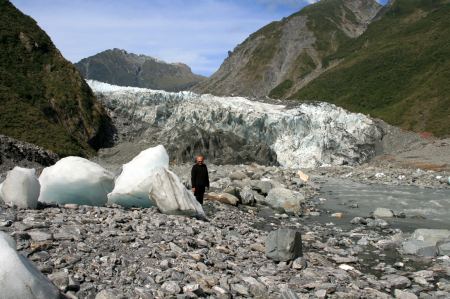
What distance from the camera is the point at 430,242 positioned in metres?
12.2

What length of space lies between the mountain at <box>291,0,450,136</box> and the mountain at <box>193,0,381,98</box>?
1299 cm

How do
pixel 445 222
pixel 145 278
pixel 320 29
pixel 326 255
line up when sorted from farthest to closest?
pixel 320 29 → pixel 445 222 → pixel 326 255 → pixel 145 278

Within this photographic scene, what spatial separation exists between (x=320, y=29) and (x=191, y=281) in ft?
602

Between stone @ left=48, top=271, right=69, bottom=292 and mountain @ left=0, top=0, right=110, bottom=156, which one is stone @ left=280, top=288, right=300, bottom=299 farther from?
mountain @ left=0, top=0, right=110, bottom=156

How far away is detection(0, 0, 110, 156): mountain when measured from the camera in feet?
108

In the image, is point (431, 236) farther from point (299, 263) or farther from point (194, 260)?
point (194, 260)

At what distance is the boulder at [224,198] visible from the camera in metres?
17.1

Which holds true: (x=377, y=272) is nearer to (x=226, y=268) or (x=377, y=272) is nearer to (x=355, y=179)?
(x=226, y=268)

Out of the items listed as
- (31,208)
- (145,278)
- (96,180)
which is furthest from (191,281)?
(96,180)

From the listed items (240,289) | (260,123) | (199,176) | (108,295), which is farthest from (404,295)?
(260,123)

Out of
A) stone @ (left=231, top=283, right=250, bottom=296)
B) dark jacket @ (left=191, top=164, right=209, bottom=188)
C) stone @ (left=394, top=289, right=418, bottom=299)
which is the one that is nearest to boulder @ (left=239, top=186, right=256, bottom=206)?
dark jacket @ (left=191, top=164, right=209, bottom=188)

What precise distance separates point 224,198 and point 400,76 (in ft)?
317

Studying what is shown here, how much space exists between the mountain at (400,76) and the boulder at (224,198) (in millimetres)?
62056

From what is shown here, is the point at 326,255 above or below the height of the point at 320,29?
→ below
